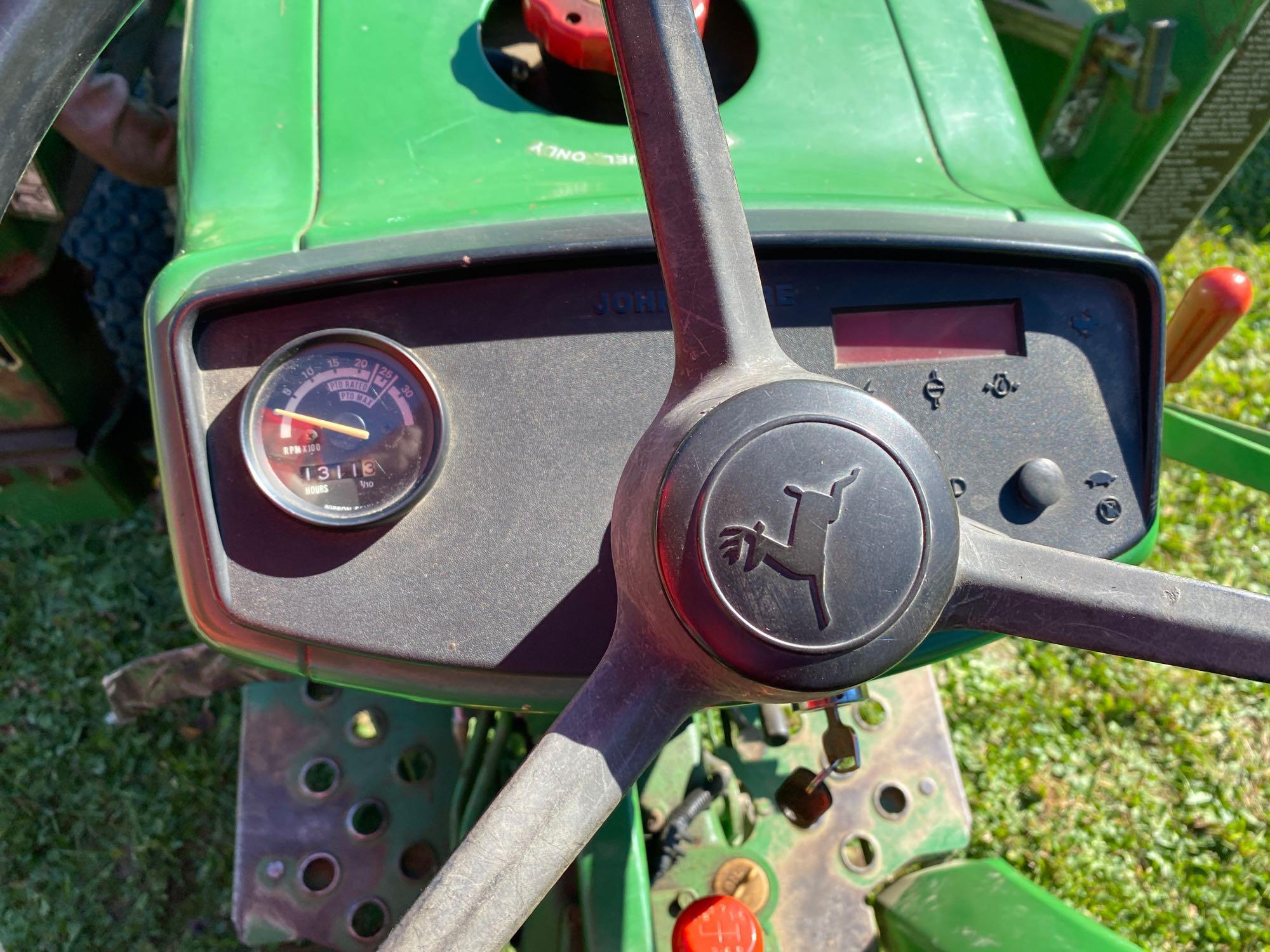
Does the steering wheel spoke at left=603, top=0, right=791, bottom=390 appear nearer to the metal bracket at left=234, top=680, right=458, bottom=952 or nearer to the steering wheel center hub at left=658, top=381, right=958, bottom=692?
the steering wheel center hub at left=658, top=381, right=958, bottom=692

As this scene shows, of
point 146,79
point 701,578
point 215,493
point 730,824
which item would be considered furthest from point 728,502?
point 146,79

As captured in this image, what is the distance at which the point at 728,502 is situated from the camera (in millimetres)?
682

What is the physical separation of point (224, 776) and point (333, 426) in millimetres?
1337

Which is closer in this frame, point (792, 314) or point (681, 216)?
point (681, 216)

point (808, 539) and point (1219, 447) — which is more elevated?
point (808, 539)

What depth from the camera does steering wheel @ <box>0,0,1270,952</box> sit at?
0.66 m

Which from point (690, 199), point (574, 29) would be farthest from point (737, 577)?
point (574, 29)

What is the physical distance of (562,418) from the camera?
1.06m

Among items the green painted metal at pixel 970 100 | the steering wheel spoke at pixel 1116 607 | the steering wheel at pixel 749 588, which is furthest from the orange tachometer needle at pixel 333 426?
the green painted metal at pixel 970 100

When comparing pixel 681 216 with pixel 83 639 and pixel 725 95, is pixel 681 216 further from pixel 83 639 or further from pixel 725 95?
pixel 83 639

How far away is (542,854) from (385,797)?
108cm

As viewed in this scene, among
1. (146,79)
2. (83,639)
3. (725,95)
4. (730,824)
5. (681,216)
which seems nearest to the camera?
(681,216)

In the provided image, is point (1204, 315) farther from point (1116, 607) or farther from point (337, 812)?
point (337, 812)

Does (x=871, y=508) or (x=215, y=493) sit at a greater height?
(x=871, y=508)
